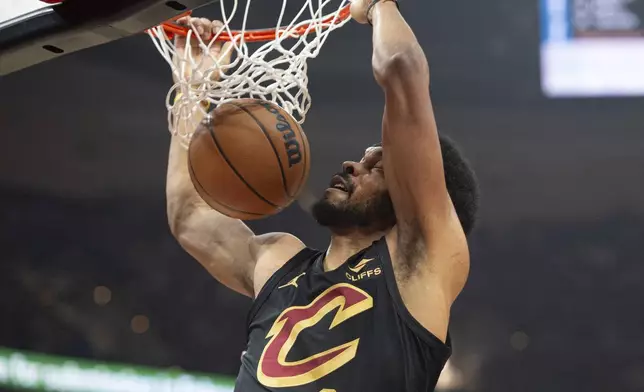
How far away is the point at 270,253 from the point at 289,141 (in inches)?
11.8

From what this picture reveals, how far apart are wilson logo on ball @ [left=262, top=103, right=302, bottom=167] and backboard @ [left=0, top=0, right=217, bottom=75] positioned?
30 centimetres

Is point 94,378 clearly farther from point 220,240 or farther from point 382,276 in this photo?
point 382,276

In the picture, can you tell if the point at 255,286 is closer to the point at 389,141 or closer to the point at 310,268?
the point at 310,268

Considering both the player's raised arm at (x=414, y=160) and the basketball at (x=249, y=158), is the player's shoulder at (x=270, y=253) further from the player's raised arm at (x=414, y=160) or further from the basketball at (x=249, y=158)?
the player's raised arm at (x=414, y=160)

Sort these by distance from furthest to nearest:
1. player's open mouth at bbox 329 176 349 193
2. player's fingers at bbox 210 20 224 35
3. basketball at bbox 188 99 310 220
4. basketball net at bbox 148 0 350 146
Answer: player's fingers at bbox 210 20 224 35 < basketball net at bbox 148 0 350 146 < player's open mouth at bbox 329 176 349 193 < basketball at bbox 188 99 310 220

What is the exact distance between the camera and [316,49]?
2.12 m

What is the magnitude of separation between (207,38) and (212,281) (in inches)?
109

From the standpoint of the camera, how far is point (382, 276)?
65.5 inches

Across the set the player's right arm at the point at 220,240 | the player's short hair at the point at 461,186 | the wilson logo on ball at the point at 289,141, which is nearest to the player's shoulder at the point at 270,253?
the player's right arm at the point at 220,240

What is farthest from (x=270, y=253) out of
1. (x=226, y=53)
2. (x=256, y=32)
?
(x=256, y=32)

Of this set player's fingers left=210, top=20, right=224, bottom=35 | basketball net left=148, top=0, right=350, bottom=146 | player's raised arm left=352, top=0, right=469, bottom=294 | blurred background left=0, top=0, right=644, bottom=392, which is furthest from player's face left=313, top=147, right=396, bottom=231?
blurred background left=0, top=0, right=644, bottom=392

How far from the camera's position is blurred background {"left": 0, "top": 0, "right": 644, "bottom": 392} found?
437cm

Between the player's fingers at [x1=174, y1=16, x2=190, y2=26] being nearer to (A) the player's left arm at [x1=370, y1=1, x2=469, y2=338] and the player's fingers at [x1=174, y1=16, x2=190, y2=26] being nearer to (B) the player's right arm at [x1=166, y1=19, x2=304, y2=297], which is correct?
(B) the player's right arm at [x1=166, y1=19, x2=304, y2=297]

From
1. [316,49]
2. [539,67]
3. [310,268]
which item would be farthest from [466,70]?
[310,268]
